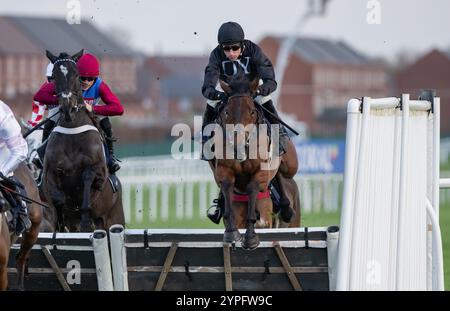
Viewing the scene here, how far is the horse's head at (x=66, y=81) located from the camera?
29.0 ft

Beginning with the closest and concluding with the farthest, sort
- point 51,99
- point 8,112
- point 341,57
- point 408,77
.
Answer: point 8,112 < point 51,99 < point 341,57 < point 408,77

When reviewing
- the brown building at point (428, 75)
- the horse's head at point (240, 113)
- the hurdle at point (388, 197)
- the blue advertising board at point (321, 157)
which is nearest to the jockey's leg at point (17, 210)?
the horse's head at point (240, 113)

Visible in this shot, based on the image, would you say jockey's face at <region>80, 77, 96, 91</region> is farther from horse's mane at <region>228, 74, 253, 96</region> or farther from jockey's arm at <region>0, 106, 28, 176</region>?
jockey's arm at <region>0, 106, 28, 176</region>

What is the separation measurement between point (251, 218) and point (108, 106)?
2330 millimetres

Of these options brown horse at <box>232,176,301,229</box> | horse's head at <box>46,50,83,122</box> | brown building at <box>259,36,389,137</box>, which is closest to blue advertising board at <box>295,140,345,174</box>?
brown horse at <box>232,176,301,229</box>

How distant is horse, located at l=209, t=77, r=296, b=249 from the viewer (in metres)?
7.83

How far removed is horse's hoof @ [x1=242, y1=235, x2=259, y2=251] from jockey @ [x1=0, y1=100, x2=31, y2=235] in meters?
1.36

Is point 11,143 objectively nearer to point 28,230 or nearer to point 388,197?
point 28,230

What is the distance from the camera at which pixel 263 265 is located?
7.16 metres

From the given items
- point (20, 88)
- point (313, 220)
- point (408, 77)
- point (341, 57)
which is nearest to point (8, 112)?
point (313, 220)

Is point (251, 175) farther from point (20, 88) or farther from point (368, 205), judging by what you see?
point (20, 88)

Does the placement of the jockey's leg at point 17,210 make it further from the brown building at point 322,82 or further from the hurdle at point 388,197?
the brown building at point 322,82

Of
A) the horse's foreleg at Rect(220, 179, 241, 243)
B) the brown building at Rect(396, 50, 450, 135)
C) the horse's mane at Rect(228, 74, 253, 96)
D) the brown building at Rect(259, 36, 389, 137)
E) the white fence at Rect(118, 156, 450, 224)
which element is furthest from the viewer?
the brown building at Rect(396, 50, 450, 135)
